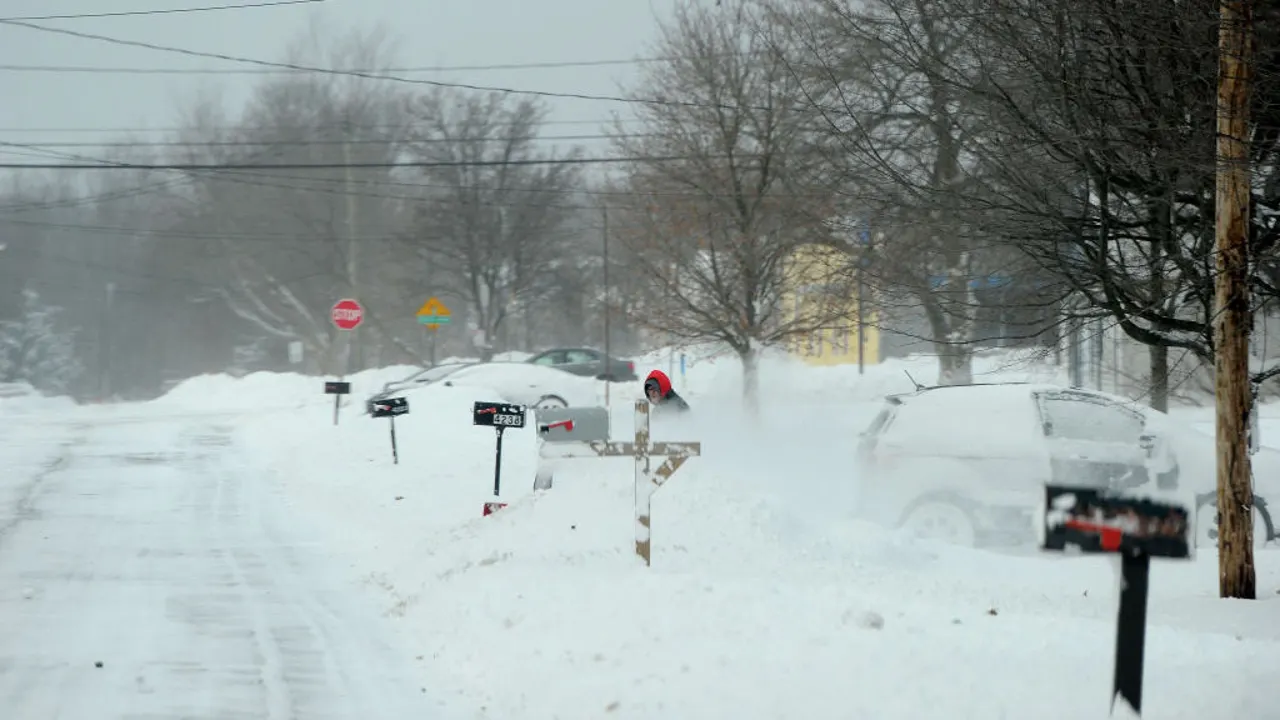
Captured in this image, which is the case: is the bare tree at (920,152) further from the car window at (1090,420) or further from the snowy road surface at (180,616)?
the snowy road surface at (180,616)

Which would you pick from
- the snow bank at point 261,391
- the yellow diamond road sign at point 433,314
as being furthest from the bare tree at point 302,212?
the yellow diamond road sign at point 433,314

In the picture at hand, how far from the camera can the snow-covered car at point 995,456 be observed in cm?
1281

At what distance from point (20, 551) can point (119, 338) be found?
59808mm

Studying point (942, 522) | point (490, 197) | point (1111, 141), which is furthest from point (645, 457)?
point (490, 197)

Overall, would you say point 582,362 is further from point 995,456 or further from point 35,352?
point 995,456

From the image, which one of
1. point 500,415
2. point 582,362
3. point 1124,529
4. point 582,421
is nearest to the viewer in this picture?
point 1124,529

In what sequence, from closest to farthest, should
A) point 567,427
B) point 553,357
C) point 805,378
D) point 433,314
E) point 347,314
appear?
1. point 567,427
2. point 347,314
3. point 805,378
4. point 433,314
5. point 553,357

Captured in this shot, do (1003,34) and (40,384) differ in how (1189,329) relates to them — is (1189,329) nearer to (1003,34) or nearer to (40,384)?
(1003,34)

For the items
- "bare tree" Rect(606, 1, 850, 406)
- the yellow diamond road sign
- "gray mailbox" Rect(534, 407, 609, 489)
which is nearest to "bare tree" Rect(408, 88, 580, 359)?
the yellow diamond road sign

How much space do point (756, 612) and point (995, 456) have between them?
223 inches

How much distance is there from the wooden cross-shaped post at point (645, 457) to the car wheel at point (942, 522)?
366 centimetres

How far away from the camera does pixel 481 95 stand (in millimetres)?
45062

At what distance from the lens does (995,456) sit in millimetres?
12867

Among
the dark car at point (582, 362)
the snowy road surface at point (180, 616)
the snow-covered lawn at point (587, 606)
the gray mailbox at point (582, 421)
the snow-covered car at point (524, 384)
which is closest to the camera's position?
the snow-covered lawn at point (587, 606)
